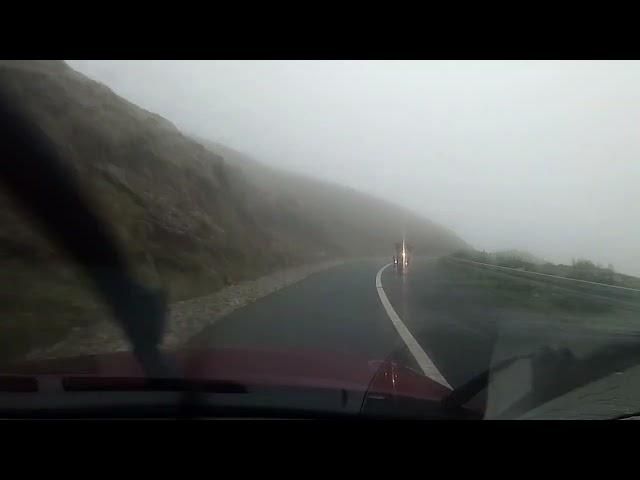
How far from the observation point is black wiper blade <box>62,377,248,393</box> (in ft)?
14.4

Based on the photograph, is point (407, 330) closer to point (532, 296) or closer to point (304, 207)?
point (532, 296)

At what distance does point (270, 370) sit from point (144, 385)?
3.13 feet

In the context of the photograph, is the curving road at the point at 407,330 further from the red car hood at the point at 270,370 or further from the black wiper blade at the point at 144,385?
the black wiper blade at the point at 144,385

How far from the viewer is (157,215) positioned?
20.2 m

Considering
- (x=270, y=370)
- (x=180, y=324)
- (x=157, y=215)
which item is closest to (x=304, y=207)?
(x=157, y=215)

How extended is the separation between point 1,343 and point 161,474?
6513mm

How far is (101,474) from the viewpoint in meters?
3.92

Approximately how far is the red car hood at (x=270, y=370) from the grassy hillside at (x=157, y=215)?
471 centimetres

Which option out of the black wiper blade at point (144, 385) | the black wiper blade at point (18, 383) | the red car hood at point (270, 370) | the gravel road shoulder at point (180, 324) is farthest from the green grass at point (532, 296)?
the black wiper blade at point (18, 383)

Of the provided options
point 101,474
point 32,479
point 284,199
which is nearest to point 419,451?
point 101,474

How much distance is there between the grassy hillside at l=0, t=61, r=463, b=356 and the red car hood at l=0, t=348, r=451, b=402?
15.5ft

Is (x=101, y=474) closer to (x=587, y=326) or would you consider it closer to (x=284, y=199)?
(x=587, y=326)

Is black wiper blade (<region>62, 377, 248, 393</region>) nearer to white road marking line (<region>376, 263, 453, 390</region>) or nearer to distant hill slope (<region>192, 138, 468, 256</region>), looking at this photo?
white road marking line (<region>376, 263, 453, 390</region>)

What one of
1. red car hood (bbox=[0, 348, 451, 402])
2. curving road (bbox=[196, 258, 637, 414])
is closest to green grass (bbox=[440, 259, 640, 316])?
curving road (bbox=[196, 258, 637, 414])
